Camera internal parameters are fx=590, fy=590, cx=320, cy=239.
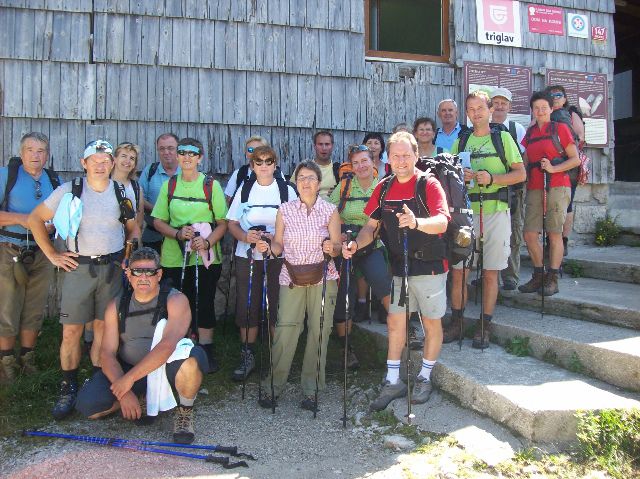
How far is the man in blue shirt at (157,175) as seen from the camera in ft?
18.4

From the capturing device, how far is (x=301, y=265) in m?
4.37

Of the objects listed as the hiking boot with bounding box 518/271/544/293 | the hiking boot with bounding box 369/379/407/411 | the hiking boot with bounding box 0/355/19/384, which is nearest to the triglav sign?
the hiking boot with bounding box 518/271/544/293

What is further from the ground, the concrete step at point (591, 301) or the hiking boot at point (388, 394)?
the concrete step at point (591, 301)

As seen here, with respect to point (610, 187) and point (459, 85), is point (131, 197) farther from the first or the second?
point (610, 187)

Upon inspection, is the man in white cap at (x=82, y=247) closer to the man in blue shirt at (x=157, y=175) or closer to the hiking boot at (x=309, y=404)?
the man in blue shirt at (x=157, y=175)

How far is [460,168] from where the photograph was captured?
→ 4316mm

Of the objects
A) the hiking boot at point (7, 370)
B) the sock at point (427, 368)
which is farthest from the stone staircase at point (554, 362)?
the hiking boot at point (7, 370)

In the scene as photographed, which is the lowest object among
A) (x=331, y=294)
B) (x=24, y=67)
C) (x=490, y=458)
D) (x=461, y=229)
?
(x=490, y=458)

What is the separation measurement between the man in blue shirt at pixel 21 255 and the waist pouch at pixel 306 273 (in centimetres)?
211

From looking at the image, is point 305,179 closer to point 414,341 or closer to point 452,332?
point 414,341

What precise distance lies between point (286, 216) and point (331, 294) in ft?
2.24

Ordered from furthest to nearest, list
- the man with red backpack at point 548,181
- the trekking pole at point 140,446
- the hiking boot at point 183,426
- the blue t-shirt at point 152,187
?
the blue t-shirt at point 152,187 < the man with red backpack at point 548,181 < the hiking boot at point 183,426 < the trekking pole at point 140,446

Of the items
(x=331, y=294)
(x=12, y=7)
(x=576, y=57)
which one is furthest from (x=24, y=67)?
(x=576, y=57)

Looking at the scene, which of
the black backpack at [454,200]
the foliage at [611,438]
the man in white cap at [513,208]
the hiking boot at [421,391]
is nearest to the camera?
the foliage at [611,438]
